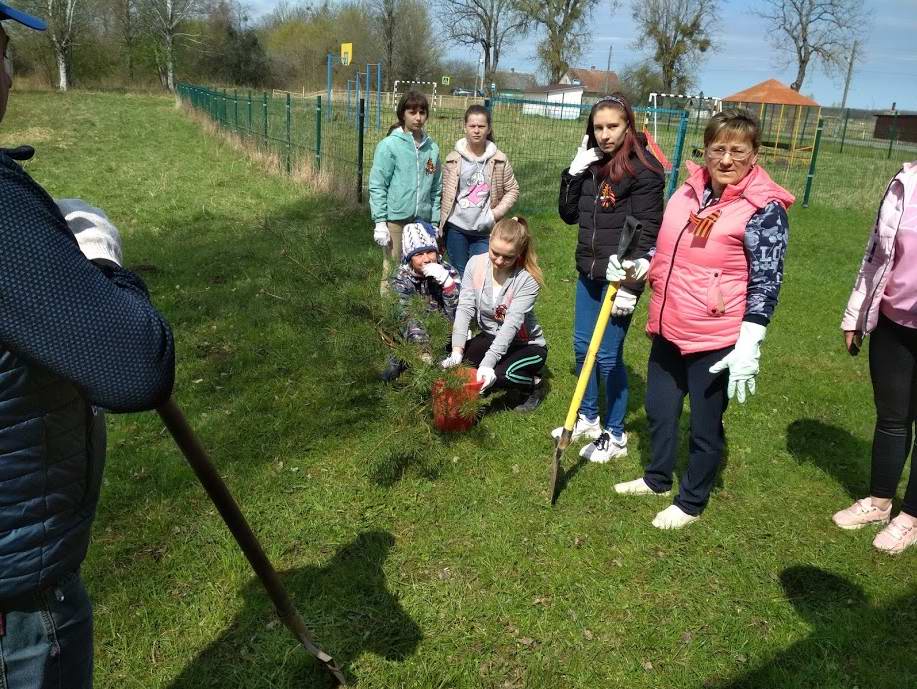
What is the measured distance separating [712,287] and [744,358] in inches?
13.8

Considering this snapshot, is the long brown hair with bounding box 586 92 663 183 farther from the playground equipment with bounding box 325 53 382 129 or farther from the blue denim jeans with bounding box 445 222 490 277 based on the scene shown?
the playground equipment with bounding box 325 53 382 129

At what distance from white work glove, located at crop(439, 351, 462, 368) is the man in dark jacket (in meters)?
2.57

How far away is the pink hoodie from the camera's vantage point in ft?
9.92

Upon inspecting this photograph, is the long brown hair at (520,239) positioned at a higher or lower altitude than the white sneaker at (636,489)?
higher

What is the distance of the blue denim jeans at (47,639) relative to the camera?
4.03 feet

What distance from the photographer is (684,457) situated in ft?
14.0

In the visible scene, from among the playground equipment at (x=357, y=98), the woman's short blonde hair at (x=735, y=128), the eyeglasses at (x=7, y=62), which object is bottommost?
the eyeglasses at (x=7, y=62)

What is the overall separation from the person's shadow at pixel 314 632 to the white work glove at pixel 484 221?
2947 mm

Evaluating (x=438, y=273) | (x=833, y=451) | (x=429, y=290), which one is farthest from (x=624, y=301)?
(x=833, y=451)

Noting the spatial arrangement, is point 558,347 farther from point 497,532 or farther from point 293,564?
point 293,564

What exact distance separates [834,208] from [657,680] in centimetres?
1354

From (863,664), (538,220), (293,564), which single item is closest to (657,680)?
(863,664)

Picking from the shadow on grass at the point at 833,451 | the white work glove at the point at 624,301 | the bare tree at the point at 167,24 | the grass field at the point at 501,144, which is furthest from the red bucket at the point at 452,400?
the bare tree at the point at 167,24

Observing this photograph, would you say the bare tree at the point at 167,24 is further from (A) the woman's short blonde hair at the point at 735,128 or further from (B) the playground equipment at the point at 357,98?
(A) the woman's short blonde hair at the point at 735,128
